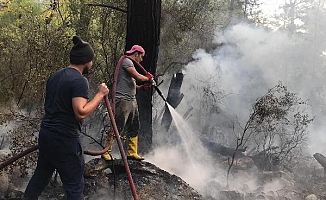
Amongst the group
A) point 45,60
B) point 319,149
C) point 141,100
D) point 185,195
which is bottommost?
point 319,149

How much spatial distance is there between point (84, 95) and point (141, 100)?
3.74 meters

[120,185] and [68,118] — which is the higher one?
[68,118]

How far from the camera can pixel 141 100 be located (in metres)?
6.95

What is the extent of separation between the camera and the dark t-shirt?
10.6 ft

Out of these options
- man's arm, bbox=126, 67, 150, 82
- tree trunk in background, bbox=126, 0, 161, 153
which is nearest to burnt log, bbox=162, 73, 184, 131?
tree trunk in background, bbox=126, 0, 161, 153

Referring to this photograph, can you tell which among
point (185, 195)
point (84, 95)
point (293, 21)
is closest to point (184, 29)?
point (185, 195)

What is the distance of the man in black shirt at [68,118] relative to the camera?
127 inches

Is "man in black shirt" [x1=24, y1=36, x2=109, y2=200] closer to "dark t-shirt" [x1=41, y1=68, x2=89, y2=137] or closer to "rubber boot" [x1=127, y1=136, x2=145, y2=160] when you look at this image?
"dark t-shirt" [x1=41, y1=68, x2=89, y2=137]

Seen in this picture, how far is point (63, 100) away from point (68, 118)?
164 millimetres

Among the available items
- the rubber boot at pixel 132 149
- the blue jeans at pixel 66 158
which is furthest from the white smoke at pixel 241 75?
the blue jeans at pixel 66 158

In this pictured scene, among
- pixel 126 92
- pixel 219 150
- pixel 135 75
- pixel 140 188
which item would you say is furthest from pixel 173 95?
pixel 140 188

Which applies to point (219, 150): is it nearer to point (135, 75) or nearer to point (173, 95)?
point (173, 95)

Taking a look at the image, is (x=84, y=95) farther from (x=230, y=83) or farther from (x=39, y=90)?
(x=230, y=83)

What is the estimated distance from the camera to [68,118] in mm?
3340
